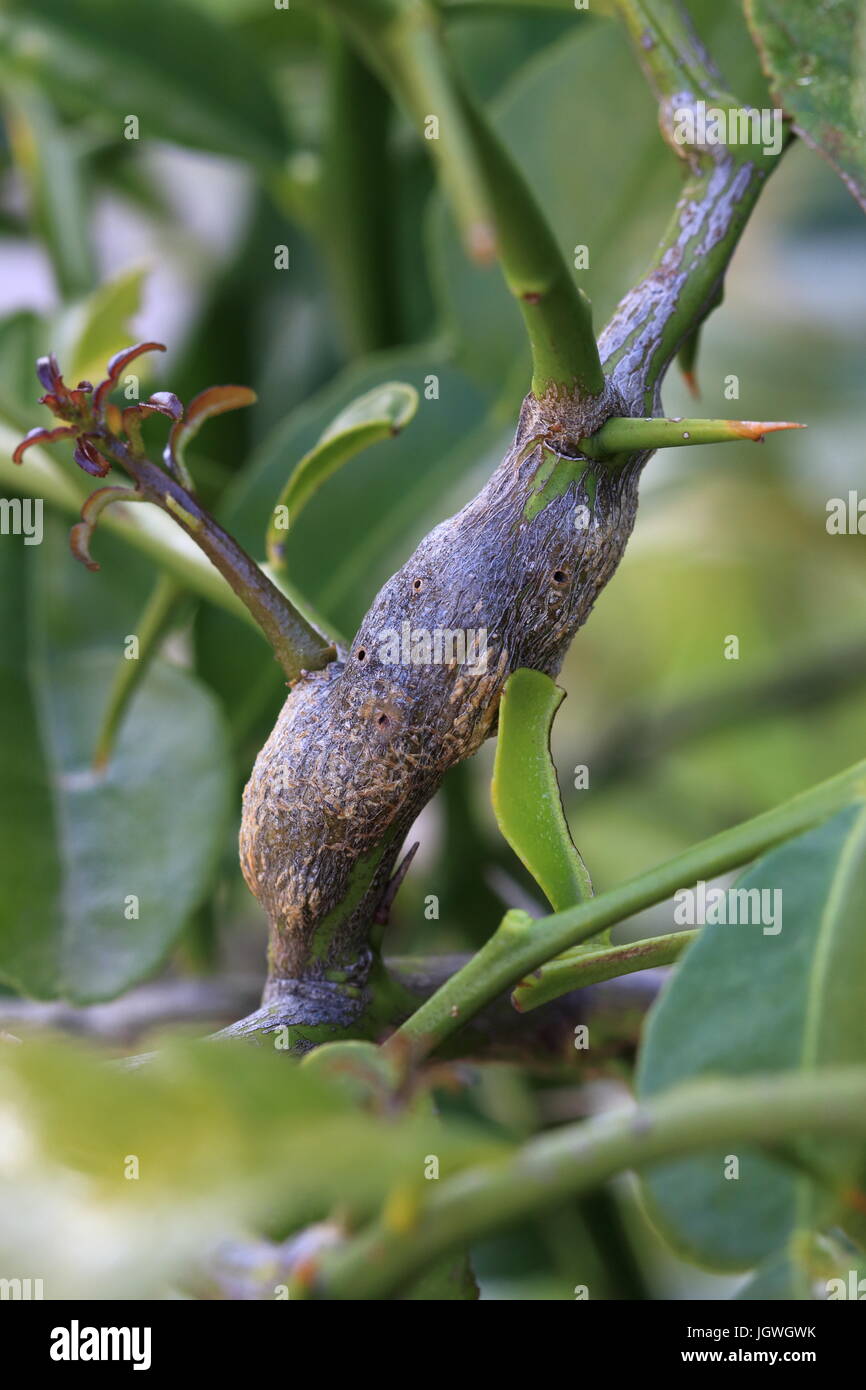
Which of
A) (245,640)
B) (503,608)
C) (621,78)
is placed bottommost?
(503,608)

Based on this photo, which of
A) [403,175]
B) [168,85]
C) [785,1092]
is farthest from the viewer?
[403,175]

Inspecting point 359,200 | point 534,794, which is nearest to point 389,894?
point 534,794

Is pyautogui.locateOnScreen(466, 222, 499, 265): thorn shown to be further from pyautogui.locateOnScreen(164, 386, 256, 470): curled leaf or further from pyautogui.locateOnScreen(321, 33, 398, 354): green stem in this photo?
pyautogui.locateOnScreen(321, 33, 398, 354): green stem

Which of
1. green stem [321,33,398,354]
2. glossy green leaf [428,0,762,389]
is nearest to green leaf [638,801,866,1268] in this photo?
glossy green leaf [428,0,762,389]

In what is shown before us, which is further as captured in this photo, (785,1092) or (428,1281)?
(428,1281)

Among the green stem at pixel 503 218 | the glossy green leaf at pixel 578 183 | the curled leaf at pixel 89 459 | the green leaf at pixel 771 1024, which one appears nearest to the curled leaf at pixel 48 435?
the curled leaf at pixel 89 459

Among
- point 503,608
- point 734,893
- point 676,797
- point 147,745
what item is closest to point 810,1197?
point 734,893

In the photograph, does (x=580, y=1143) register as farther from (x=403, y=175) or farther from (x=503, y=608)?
(x=403, y=175)

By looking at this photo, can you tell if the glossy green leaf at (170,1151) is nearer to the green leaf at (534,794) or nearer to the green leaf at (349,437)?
the green leaf at (534,794)
